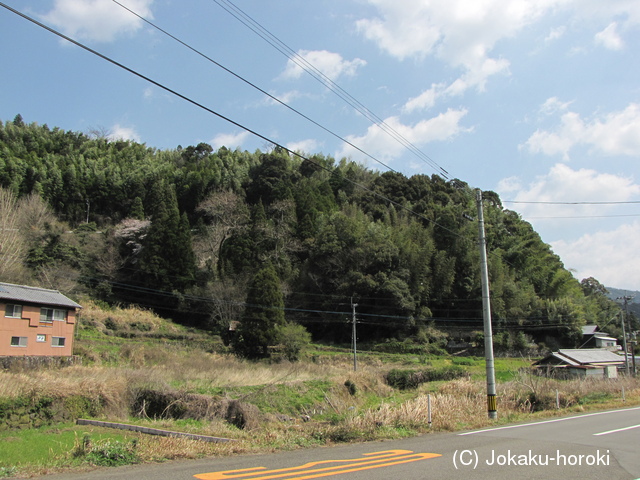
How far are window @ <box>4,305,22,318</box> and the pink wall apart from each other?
145mm

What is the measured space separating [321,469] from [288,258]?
45283 mm

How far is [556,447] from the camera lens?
829 centimetres

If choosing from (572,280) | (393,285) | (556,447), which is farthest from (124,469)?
(572,280)

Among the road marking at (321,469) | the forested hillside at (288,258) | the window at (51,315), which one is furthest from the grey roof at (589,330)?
the road marking at (321,469)

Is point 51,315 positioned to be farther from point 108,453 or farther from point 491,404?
point 491,404

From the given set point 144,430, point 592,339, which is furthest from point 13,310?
point 592,339

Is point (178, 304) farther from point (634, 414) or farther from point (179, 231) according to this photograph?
point (634, 414)

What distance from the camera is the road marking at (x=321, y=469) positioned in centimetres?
601

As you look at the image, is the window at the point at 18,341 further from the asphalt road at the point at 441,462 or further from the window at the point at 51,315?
the asphalt road at the point at 441,462

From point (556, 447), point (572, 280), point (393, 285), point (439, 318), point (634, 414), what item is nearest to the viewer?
point (556, 447)

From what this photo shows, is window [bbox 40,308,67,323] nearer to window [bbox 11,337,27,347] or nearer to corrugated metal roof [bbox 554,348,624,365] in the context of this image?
window [bbox 11,337,27,347]

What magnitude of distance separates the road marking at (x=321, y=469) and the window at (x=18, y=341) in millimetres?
21836

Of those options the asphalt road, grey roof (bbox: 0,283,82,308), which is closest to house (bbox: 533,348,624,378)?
the asphalt road

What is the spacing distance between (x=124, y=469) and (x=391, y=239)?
44476 mm
